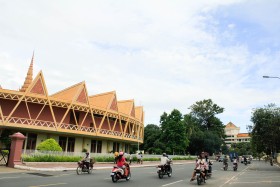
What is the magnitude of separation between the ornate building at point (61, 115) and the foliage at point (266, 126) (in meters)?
21.7

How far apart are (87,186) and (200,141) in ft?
215

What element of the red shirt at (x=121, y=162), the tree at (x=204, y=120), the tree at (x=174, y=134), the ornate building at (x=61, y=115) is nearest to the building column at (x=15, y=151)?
the red shirt at (x=121, y=162)

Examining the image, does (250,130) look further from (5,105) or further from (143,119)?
(5,105)

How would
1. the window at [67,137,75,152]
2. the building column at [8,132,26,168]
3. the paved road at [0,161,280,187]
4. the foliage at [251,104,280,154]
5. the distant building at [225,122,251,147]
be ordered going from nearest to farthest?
the paved road at [0,161,280,187], the building column at [8,132,26,168], the foliage at [251,104,280,154], the window at [67,137,75,152], the distant building at [225,122,251,147]

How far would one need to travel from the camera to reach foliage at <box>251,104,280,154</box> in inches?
1328

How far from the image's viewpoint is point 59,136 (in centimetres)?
4112

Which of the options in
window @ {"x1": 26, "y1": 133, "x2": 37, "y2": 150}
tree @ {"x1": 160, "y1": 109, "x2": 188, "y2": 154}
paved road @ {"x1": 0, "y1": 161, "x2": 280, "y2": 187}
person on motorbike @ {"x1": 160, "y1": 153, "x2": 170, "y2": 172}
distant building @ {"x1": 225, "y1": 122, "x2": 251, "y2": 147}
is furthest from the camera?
distant building @ {"x1": 225, "y1": 122, "x2": 251, "y2": 147}

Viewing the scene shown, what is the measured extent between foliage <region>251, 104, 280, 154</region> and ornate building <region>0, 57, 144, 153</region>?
21.7 metres

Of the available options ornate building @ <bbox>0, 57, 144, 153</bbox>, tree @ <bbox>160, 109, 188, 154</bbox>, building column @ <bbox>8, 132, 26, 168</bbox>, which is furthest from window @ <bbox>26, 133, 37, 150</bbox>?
tree @ <bbox>160, 109, 188, 154</bbox>

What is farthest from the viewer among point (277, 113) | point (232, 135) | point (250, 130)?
point (232, 135)

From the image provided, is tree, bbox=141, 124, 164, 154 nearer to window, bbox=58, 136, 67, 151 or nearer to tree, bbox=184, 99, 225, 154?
tree, bbox=184, 99, 225, 154

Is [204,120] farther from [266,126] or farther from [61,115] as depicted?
[61,115]

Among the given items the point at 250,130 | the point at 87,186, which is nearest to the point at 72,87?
the point at 250,130

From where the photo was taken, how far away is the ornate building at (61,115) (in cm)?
3484
